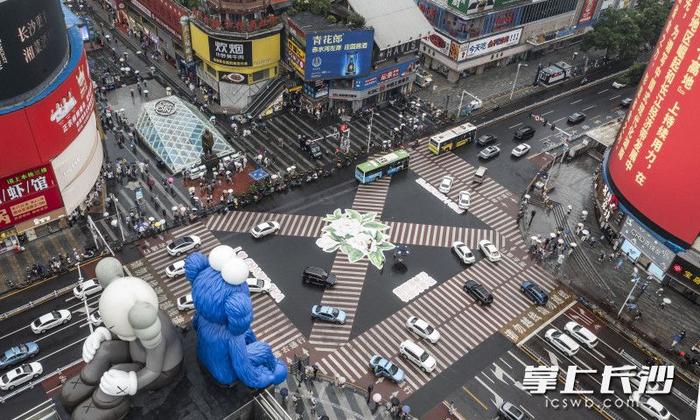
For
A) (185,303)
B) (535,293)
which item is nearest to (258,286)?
(185,303)

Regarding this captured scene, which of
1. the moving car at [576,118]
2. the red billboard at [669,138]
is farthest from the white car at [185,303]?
the moving car at [576,118]

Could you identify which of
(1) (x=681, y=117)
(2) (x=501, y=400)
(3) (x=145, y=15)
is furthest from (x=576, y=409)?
(3) (x=145, y=15)

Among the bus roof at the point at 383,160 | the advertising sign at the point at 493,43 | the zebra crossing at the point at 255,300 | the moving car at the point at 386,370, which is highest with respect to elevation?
the advertising sign at the point at 493,43

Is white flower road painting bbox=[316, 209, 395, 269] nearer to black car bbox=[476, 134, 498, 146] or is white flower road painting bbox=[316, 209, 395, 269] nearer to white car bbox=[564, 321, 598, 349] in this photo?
white car bbox=[564, 321, 598, 349]

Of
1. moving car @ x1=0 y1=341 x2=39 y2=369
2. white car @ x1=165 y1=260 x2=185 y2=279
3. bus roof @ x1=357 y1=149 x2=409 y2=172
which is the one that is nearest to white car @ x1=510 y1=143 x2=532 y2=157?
→ bus roof @ x1=357 y1=149 x2=409 y2=172

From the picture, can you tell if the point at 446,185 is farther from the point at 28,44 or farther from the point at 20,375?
the point at 20,375

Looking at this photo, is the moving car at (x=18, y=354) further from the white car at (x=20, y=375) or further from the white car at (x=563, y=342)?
the white car at (x=563, y=342)
